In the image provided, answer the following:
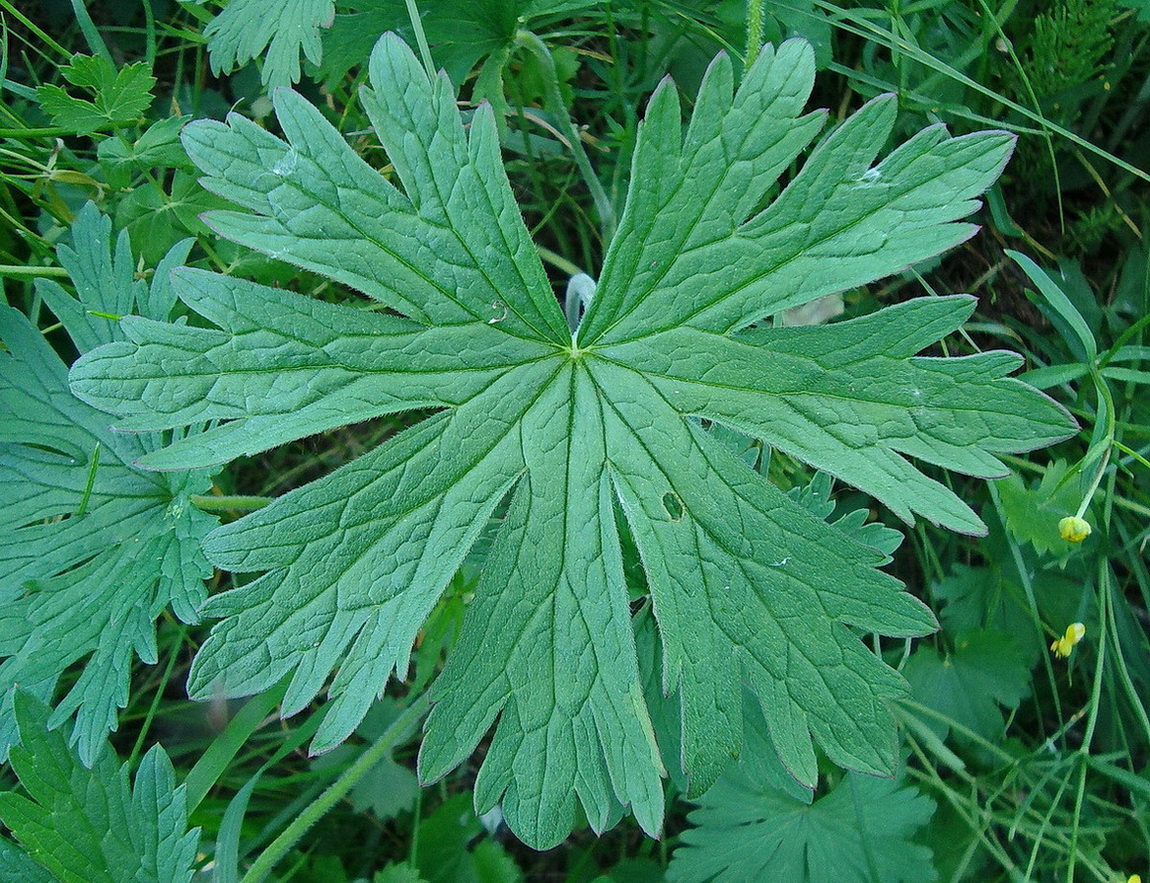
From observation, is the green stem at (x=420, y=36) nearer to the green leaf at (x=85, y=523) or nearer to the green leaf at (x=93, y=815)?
the green leaf at (x=85, y=523)

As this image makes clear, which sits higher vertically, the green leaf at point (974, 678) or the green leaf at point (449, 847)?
the green leaf at point (974, 678)

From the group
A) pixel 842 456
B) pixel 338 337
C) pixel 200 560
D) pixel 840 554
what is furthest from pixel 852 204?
pixel 200 560

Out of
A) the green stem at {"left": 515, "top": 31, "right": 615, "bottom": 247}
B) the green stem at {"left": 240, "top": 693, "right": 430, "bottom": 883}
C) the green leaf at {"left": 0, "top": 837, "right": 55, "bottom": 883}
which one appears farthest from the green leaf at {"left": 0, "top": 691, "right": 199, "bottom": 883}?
the green stem at {"left": 515, "top": 31, "right": 615, "bottom": 247}

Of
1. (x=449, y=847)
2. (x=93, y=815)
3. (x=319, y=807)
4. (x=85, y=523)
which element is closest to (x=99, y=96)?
(x=85, y=523)

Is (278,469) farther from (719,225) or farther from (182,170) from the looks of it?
(719,225)

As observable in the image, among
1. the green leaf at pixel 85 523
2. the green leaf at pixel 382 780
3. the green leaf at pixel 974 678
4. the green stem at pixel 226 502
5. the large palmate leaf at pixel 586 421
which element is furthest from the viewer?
the green leaf at pixel 382 780

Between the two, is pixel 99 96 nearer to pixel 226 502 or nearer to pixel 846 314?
pixel 226 502

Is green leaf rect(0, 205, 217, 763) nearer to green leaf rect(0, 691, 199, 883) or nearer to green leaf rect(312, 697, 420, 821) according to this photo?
green leaf rect(0, 691, 199, 883)

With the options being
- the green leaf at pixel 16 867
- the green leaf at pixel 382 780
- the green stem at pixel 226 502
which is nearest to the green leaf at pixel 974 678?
the green leaf at pixel 382 780
